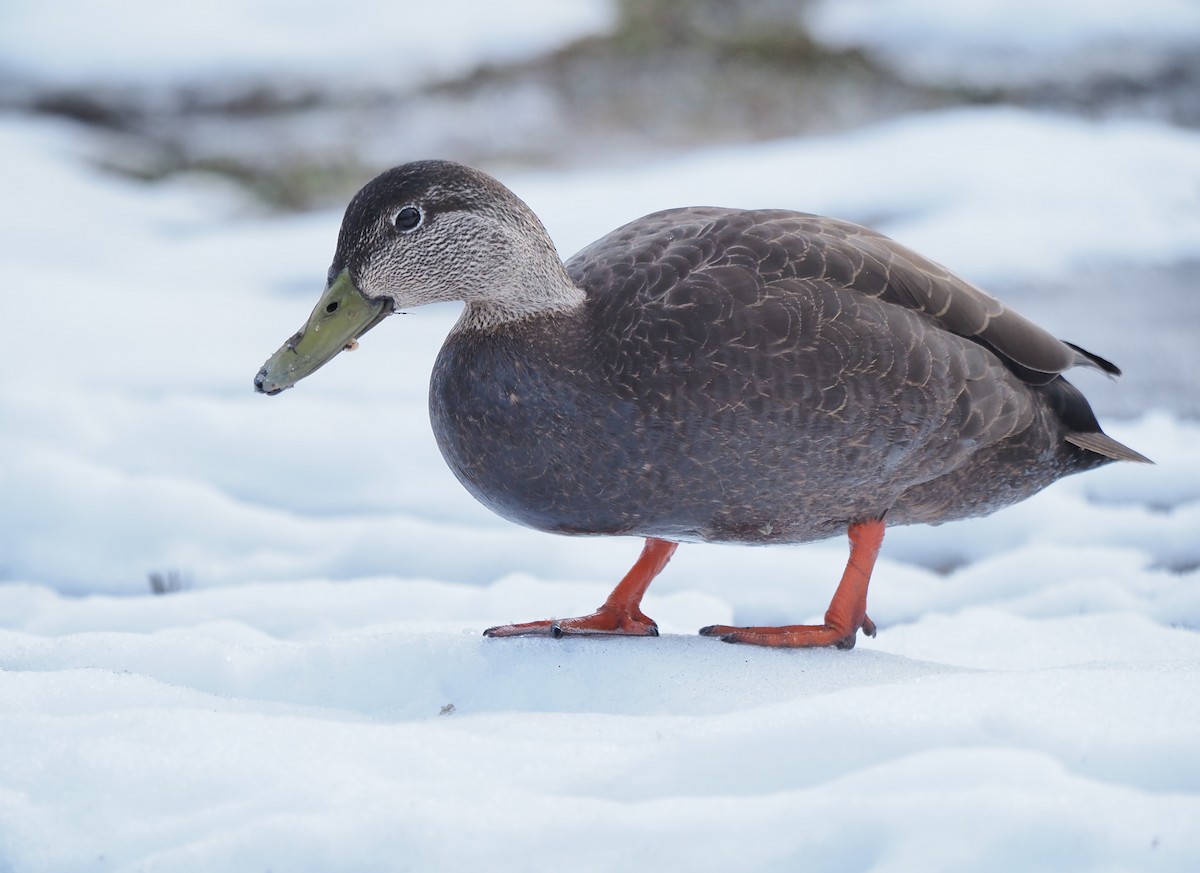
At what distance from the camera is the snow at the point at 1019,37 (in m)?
9.82

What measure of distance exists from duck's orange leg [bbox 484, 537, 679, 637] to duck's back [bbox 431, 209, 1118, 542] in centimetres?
29

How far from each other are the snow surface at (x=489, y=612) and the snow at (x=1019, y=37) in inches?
58.5

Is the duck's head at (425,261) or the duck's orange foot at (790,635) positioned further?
the duck's orange foot at (790,635)

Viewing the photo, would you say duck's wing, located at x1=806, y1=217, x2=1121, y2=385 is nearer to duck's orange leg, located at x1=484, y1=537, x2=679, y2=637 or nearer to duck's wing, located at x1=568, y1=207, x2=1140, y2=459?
duck's wing, located at x1=568, y1=207, x2=1140, y2=459

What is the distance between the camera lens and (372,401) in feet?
19.1

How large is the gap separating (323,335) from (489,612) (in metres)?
1.22

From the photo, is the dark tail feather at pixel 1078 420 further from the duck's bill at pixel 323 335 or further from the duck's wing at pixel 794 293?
the duck's bill at pixel 323 335

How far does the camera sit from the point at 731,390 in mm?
2969

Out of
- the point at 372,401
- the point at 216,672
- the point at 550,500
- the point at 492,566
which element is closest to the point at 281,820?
the point at 216,672

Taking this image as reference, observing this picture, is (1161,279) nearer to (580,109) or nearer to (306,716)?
(580,109)

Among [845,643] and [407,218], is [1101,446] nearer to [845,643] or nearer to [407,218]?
[845,643]

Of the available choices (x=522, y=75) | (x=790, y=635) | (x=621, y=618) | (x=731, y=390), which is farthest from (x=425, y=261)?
(x=522, y=75)

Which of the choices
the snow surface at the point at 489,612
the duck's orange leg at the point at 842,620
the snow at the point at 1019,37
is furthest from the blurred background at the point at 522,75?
the duck's orange leg at the point at 842,620

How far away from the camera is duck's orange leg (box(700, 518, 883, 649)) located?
3219mm
